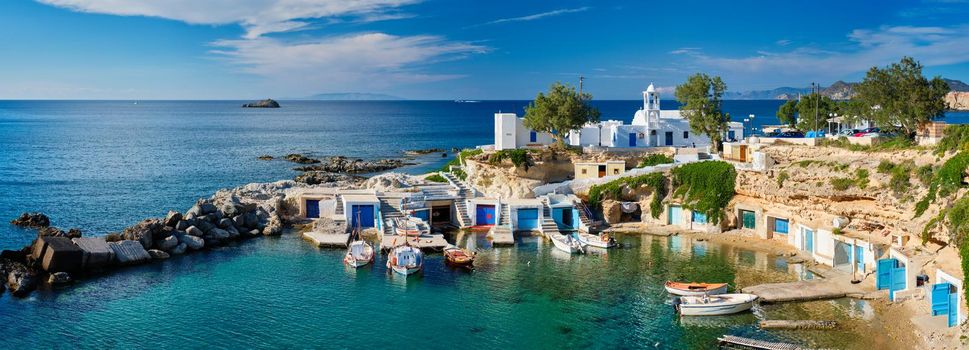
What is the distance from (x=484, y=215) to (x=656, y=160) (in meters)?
16.1

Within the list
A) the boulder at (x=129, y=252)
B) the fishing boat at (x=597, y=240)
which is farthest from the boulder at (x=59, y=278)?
the fishing boat at (x=597, y=240)

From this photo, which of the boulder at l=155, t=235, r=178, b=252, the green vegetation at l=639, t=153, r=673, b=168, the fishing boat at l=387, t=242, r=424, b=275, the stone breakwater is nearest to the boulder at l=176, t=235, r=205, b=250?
the stone breakwater

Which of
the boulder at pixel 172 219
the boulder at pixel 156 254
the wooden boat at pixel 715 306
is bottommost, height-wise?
the wooden boat at pixel 715 306

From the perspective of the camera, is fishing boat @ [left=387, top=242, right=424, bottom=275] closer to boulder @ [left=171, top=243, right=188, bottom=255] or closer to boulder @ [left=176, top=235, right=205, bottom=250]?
boulder @ [left=176, top=235, right=205, bottom=250]

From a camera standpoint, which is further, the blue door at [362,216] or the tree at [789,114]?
the tree at [789,114]

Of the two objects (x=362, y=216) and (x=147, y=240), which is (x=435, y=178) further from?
(x=147, y=240)

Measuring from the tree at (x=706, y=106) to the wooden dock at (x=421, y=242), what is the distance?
88.3 feet

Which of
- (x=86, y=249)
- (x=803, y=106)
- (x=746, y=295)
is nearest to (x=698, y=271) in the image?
(x=746, y=295)

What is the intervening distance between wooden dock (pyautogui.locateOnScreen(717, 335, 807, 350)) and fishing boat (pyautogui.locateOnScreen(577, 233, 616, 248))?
53.1ft

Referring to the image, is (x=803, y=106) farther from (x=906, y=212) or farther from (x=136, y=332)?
(x=136, y=332)

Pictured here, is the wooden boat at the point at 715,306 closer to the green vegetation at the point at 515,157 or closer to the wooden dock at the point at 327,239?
the wooden dock at the point at 327,239

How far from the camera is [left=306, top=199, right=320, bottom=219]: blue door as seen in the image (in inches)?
2152

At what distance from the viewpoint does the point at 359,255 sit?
4216cm

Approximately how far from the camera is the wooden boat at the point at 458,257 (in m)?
41.4
